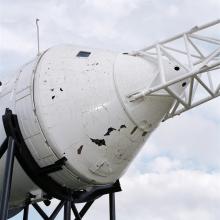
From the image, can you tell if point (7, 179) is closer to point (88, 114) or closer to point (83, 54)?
point (88, 114)

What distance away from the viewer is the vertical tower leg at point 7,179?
28.4 ft

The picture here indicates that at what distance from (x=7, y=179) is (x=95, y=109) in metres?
2.09

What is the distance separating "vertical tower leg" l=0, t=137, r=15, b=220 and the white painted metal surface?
388 mm

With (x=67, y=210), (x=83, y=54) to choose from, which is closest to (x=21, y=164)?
(x=67, y=210)

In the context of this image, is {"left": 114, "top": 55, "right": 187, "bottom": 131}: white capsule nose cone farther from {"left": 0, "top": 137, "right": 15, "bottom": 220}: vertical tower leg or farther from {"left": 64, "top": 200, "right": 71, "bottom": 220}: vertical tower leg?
{"left": 0, "top": 137, "right": 15, "bottom": 220}: vertical tower leg

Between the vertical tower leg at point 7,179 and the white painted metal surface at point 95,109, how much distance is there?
39 centimetres

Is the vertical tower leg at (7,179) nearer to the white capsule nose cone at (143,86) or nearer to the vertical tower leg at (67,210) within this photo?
the vertical tower leg at (67,210)

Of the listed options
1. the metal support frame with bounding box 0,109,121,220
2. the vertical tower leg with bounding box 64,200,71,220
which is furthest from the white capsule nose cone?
the vertical tower leg with bounding box 64,200,71,220

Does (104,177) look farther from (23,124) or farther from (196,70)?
(196,70)

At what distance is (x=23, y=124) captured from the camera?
30.5 ft

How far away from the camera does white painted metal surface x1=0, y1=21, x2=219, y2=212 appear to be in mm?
9016

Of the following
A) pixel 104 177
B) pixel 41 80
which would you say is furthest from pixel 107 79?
pixel 104 177

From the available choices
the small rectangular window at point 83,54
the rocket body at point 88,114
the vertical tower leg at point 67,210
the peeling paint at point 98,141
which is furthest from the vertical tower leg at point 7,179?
the small rectangular window at point 83,54

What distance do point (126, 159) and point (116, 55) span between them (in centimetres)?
213
